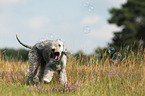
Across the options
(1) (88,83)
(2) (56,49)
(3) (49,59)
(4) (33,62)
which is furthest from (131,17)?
(2) (56,49)

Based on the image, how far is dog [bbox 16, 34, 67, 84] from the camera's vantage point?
484 centimetres

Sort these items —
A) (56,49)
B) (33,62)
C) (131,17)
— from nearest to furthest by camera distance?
(56,49) → (33,62) → (131,17)

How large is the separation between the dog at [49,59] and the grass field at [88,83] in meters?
0.28

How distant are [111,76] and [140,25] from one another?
13.8m

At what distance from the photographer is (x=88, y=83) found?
581 centimetres

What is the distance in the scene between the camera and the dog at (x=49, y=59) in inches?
191

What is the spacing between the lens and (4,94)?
460 cm

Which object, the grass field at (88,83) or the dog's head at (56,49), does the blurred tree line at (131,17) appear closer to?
the grass field at (88,83)

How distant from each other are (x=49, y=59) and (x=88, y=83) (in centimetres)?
146

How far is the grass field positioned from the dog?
28 cm

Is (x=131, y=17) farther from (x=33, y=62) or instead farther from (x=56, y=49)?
(x=56, y=49)

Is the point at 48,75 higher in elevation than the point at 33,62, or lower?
lower

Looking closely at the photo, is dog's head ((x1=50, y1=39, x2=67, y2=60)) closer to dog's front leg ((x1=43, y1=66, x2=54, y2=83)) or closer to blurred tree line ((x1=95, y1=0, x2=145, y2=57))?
dog's front leg ((x1=43, y1=66, x2=54, y2=83))

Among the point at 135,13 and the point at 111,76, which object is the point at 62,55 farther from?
the point at 135,13
